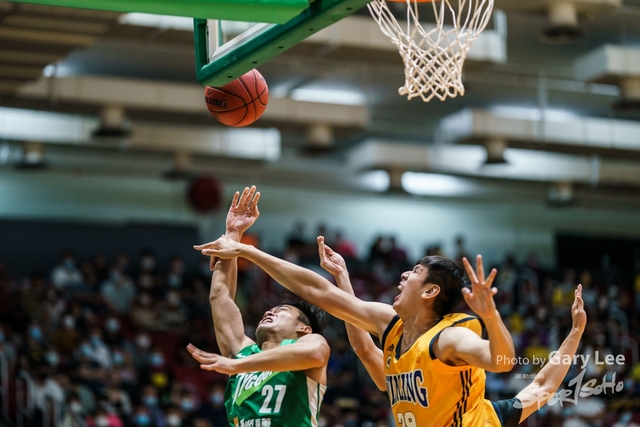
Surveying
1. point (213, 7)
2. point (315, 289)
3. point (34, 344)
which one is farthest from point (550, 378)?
point (34, 344)

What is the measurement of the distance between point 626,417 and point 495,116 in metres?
6.16

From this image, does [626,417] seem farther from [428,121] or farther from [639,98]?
Result: [428,121]

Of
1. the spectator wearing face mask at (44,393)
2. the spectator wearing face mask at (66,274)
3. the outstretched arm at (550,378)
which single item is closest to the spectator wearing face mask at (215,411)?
the spectator wearing face mask at (44,393)

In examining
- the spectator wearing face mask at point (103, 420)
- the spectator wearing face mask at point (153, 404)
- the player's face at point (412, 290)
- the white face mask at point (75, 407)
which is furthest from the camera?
the spectator wearing face mask at point (153, 404)

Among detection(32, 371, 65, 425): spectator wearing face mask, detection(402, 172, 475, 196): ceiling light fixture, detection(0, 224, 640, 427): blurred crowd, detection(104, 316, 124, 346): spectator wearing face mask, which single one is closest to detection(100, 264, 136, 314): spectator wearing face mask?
detection(0, 224, 640, 427): blurred crowd

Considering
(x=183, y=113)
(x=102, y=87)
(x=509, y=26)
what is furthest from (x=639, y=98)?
(x=102, y=87)

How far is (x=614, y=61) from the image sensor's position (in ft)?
48.2

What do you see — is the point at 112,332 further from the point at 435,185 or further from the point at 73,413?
the point at 435,185

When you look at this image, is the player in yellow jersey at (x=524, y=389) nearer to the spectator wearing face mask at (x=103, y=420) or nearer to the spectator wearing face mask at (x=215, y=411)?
the spectator wearing face mask at (x=103, y=420)

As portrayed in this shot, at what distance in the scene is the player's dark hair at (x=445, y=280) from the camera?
4.42 metres

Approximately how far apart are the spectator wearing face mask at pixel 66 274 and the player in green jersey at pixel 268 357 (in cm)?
1103

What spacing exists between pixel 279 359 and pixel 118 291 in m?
12.0

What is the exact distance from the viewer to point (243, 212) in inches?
203

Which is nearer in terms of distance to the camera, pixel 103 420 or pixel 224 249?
pixel 224 249
